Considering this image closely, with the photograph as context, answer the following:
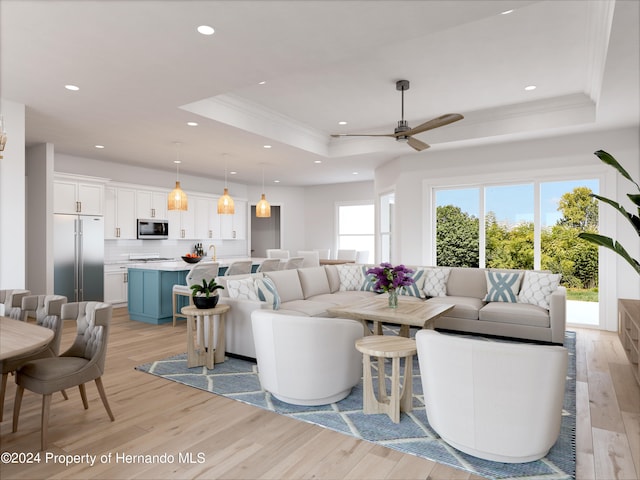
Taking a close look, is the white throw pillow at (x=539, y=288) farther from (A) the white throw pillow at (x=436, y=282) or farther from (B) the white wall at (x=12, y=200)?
(B) the white wall at (x=12, y=200)

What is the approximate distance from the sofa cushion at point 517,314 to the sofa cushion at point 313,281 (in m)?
2.15

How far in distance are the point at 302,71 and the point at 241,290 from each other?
2280 mm

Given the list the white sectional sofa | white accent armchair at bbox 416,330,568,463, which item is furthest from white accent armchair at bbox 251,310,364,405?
the white sectional sofa

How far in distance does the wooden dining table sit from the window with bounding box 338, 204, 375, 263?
7.89 m

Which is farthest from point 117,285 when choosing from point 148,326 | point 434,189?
point 434,189

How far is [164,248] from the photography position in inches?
319

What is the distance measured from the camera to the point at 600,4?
9.15ft

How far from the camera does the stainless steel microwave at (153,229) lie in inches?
292

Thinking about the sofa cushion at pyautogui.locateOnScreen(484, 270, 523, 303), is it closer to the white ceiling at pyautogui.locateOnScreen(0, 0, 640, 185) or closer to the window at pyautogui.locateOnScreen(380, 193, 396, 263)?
the white ceiling at pyautogui.locateOnScreen(0, 0, 640, 185)

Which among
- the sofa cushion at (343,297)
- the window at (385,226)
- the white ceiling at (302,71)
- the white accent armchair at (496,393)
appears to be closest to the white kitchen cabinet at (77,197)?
the white ceiling at (302,71)

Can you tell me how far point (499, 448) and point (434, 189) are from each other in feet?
16.4

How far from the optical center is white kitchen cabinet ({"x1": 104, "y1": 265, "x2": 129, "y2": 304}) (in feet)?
22.2

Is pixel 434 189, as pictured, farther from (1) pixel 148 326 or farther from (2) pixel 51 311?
(2) pixel 51 311

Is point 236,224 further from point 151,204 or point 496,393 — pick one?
point 496,393
